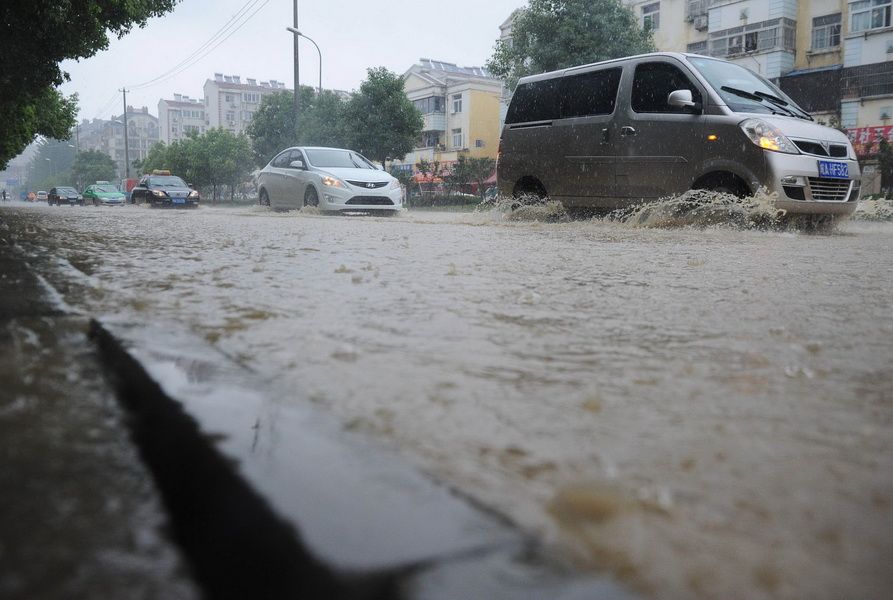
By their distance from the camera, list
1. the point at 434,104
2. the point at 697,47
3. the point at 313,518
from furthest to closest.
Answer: the point at 434,104 < the point at 697,47 < the point at 313,518

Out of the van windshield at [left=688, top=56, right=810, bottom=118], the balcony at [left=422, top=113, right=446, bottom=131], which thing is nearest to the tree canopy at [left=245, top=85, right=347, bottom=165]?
the balcony at [left=422, top=113, right=446, bottom=131]

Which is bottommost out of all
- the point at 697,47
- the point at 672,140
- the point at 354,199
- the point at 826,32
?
the point at 354,199

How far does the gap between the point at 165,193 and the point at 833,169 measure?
75.9 ft

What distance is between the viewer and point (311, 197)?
43.7 ft

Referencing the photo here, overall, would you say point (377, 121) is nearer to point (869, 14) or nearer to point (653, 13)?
point (653, 13)

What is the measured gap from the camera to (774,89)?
27.1 ft

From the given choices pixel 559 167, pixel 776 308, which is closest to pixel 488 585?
pixel 776 308

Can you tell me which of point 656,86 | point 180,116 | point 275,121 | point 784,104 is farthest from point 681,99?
point 180,116

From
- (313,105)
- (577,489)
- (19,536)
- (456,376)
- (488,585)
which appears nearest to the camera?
(488,585)

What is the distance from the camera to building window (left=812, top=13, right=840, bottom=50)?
30484mm

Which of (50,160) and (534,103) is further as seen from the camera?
(50,160)

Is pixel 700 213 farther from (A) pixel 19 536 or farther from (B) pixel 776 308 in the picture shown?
(A) pixel 19 536

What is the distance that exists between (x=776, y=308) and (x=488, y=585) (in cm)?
245

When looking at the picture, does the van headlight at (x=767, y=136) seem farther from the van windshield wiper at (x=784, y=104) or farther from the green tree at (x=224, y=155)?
the green tree at (x=224, y=155)
